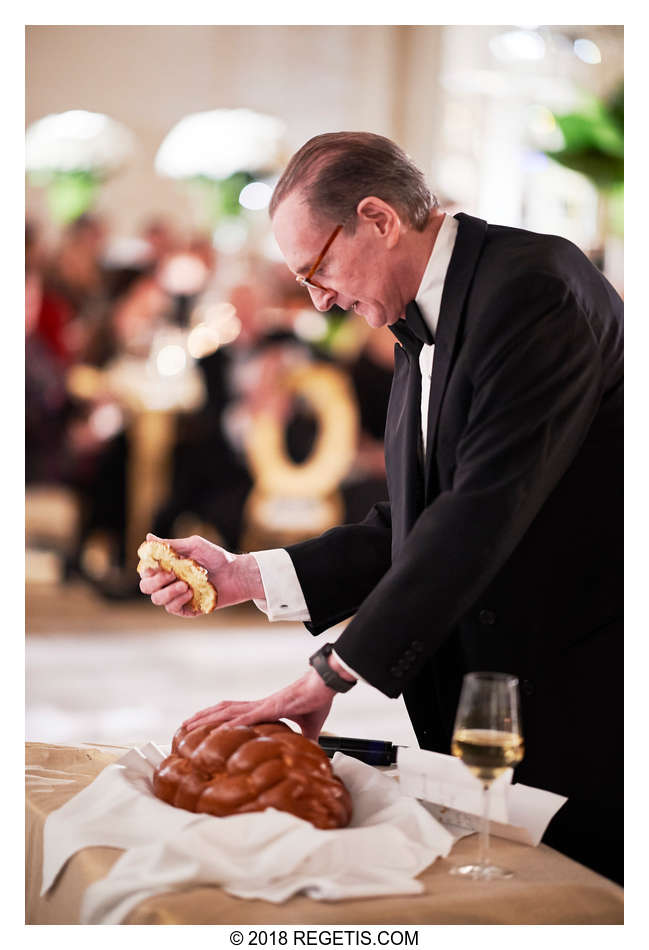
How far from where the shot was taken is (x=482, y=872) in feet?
4.54

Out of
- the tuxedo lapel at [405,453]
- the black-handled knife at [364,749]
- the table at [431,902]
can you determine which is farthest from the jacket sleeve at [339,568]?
the table at [431,902]

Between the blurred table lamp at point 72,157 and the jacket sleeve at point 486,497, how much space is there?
6.67 metres

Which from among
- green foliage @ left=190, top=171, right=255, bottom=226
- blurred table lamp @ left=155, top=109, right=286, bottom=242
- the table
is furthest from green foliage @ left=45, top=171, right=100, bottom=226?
the table

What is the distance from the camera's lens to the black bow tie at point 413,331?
5.99ft

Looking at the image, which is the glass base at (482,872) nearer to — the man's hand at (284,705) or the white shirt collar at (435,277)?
the man's hand at (284,705)

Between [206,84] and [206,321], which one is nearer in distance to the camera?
[206,321]

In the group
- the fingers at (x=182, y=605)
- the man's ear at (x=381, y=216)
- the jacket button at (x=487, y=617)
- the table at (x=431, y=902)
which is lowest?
the table at (x=431, y=902)
